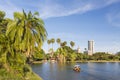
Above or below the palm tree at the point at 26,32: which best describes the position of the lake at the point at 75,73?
below

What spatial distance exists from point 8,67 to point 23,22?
Answer: 7.14 metres

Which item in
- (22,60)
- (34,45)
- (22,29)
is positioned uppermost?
(22,29)

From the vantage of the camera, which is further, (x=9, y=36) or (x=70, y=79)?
(x=70, y=79)

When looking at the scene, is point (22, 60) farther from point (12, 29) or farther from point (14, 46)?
point (12, 29)

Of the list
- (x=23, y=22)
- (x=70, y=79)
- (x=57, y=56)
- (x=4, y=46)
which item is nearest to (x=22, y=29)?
(x=23, y=22)

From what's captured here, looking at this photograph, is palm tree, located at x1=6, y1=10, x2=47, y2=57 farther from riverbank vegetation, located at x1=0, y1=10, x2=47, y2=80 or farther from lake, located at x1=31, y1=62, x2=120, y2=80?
lake, located at x1=31, y1=62, x2=120, y2=80

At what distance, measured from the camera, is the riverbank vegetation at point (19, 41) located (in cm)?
3388

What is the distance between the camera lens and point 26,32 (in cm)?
3391

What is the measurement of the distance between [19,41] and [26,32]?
5.37 ft

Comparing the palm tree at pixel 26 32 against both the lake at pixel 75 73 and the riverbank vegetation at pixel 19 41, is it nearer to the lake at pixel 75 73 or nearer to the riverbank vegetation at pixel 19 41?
the riverbank vegetation at pixel 19 41

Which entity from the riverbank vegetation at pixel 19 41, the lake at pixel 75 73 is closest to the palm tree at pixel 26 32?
the riverbank vegetation at pixel 19 41

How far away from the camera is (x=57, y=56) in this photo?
622 ft

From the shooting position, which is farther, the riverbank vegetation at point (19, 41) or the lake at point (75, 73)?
the lake at point (75, 73)

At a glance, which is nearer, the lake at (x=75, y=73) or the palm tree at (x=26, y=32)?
the palm tree at (x=26, y=32)
